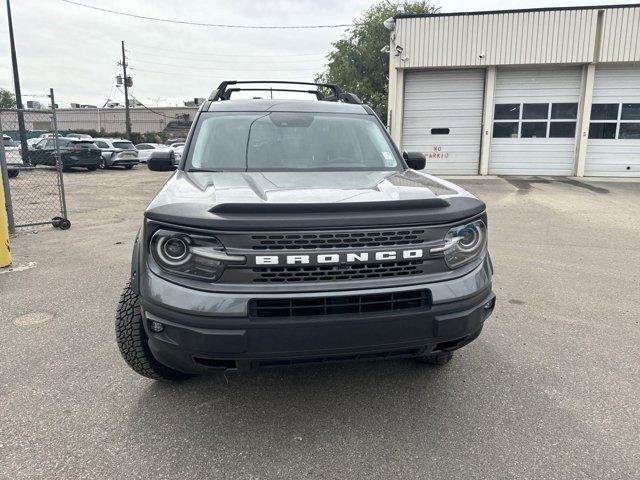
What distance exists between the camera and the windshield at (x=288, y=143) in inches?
135

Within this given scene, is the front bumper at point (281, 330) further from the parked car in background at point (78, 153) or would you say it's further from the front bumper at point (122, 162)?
the front bumper at point (122, 162)

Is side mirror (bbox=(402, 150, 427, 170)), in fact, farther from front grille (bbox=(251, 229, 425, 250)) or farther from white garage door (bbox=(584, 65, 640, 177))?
white garage door (bbox=(584, 65, 640, 177))

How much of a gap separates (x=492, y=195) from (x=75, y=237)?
30.7 ft

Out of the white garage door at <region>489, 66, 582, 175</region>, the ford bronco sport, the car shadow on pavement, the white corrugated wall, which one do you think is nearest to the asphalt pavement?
the car shadow on pavement

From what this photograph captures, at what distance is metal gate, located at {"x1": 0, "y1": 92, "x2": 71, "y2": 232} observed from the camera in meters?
7.71

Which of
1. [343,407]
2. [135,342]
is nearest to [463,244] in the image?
[343,407]

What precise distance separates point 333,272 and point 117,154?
23553mm

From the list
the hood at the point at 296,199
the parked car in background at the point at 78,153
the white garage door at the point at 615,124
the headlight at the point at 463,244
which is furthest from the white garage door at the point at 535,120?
the parked car in background at the point at 78,153

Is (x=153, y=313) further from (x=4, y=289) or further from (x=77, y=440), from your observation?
(x=4, y=289)

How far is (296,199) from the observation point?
2.40 metres

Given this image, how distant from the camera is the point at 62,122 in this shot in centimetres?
7112

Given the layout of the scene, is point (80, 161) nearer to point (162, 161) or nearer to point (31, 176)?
point (31, 176)

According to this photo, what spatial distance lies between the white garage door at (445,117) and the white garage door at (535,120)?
67cm

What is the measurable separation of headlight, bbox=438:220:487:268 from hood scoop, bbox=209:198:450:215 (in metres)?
0.18
